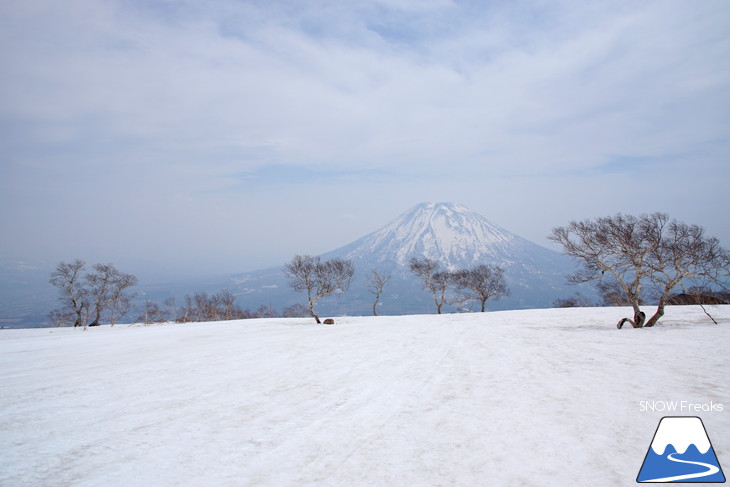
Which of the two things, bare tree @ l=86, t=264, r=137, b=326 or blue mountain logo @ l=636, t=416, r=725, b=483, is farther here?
bare tree @ l=86, t=264, r=137, b=326

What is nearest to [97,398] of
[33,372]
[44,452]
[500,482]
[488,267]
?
[44,452]

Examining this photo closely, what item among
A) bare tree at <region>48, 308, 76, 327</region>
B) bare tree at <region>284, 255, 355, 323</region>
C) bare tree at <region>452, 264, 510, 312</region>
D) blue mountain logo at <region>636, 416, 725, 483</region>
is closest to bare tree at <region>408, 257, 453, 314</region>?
bare tree at <region>452, 264, 510, 312</region>

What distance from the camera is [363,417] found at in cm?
645

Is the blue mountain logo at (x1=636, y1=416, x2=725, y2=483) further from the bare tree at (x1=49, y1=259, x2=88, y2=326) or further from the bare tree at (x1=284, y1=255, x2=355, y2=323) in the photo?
the bare tree at (x1=49, y1=259, x2=88, y2=326)

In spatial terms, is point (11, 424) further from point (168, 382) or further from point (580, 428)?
point (580, 428)

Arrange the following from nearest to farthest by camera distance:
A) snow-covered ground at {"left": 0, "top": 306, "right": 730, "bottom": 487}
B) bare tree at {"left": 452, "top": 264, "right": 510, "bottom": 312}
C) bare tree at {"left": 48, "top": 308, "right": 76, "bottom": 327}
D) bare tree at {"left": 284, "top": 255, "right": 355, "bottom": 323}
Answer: snow-covered ground at {"left": 0, "top": 306, "right": 730, "bottom": 487}
bare tree at {"left": 284, "top": 255, "right": 355, "bottom": 323}
bare tree at {"left": 452, "top": 264, "right": 510, "bottom": 312}
bare tree at {"left": 48, "top": 308, "right": 76, "bottom": 327}

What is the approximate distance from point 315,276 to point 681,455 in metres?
37.4

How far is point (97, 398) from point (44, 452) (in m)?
3.23

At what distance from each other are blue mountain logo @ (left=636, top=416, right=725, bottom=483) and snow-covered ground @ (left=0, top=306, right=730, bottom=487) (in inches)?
5.9

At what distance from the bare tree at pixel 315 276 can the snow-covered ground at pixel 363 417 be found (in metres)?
26.7

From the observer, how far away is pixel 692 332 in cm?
1455

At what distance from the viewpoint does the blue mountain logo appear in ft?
13.8

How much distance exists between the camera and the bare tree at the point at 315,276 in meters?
39.2

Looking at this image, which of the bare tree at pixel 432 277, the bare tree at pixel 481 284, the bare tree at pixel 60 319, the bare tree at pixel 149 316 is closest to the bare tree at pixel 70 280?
the bare tree at pixel 149 316
